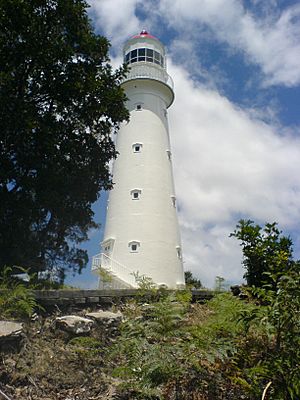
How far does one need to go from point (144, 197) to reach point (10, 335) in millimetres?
15961

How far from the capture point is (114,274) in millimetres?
20172

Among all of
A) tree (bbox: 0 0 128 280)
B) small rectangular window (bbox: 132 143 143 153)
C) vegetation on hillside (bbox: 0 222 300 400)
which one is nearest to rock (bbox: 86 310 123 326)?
vegetation on hillside (bbox: 0 222 300 400)

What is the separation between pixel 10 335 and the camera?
6.04 metres

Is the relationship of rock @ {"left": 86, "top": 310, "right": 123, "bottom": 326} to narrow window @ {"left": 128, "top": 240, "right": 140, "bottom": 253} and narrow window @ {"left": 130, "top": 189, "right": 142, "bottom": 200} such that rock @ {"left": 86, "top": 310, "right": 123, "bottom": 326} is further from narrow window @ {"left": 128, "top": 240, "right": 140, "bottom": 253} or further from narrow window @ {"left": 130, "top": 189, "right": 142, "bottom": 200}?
narrow window @ {"left": 130, "top": 189, "right": 142, "bottom": 200}

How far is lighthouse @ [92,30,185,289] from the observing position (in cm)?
2028

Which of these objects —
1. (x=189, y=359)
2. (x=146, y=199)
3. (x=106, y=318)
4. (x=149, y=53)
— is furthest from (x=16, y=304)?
(x=149, y=53)

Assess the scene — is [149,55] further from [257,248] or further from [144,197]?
[257,248]

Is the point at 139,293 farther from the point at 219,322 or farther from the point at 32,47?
the point at 32,47

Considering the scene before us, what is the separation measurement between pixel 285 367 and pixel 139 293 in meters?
4.25

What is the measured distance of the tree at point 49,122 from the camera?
11727 millimetres

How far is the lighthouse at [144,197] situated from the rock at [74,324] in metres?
11.3

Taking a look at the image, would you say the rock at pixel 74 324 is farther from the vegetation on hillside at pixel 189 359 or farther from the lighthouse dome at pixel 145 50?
the lighthouse dome at pixel 145 50

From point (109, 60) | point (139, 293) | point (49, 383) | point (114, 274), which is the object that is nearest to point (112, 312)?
point (139, 293)

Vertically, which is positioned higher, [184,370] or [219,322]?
[219,322]
